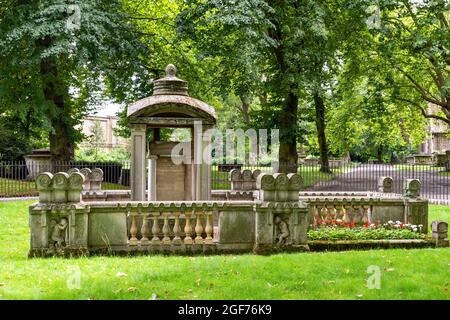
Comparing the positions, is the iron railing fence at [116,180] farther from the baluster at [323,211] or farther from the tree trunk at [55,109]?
the baluster at [323,211]

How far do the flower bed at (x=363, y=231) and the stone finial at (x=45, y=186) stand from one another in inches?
208

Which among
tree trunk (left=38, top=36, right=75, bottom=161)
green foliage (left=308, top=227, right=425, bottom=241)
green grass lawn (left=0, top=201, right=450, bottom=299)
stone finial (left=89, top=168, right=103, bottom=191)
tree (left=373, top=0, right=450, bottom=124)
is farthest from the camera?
tree trunk (left=38, top=36, right=75, bottom=161)

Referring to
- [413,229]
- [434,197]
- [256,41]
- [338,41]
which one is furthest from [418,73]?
[413,229]

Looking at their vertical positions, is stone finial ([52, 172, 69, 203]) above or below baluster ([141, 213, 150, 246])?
above

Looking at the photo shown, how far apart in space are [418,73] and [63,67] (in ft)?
68.9

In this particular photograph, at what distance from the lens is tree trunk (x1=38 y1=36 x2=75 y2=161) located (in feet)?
70.1

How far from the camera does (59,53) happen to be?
60.4 ft

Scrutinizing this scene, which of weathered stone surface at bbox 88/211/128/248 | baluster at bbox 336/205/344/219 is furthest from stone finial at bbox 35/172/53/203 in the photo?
baluster at bbox 336/205/344/219

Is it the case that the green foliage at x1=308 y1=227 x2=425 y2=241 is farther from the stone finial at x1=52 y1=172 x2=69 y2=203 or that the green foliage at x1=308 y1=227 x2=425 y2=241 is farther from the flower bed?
the stone finial at x1=52 y1=172 x2=69 y2=203

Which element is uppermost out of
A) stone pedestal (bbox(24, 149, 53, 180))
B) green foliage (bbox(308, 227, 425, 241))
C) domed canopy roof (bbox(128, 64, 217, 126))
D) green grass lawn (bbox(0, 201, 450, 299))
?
domed canopy roof (bbox(128, 64, 217, 126))

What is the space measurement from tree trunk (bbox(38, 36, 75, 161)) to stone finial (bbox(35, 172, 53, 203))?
13.0 meters

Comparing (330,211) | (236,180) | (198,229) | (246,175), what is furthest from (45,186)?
(246,175)

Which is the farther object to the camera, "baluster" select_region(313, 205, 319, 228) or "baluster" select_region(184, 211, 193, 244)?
"baluster" select_region(313, 205, 319, 228)
